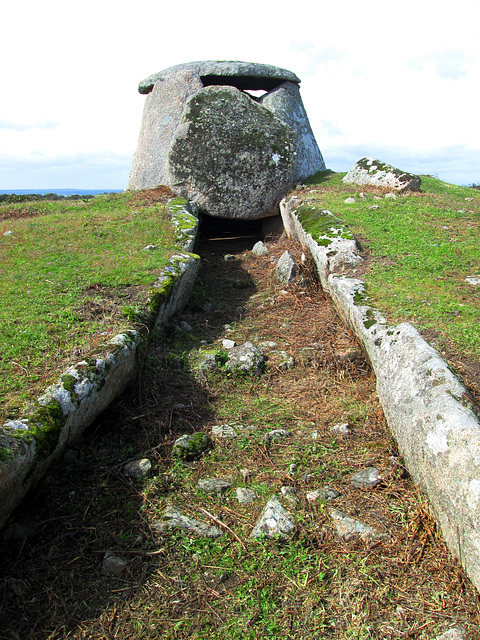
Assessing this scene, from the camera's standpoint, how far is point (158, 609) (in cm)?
317

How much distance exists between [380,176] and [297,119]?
14.8 feet

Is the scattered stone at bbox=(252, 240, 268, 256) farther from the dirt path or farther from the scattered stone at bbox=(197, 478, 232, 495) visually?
the scattered stone at bbox=(197, 478, 232, 495)


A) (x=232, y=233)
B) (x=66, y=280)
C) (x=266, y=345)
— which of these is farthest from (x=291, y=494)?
(x=232, y=233)

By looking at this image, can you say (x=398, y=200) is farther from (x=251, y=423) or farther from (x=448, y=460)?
(x=448, y=460)

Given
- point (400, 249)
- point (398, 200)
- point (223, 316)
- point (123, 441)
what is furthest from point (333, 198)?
point (123, 441)

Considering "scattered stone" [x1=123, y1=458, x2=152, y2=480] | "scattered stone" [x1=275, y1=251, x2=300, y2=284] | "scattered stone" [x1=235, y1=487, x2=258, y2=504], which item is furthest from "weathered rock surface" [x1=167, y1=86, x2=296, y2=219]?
"scattered stone" [x1=235, y1=487, x2=258, y2=504]

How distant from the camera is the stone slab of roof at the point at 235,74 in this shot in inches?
575

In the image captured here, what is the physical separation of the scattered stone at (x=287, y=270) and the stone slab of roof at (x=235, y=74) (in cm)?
855

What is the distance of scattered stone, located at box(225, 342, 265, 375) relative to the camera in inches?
239

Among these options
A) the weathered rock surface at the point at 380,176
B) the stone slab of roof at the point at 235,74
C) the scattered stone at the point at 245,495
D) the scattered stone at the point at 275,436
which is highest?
the stone slab of roof at the point at 235,74

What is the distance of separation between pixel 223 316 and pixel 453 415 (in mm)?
4913

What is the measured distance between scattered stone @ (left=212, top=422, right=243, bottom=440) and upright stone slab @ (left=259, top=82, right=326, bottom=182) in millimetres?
11159

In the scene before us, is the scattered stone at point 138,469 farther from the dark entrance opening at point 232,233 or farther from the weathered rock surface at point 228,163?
the weathered rock surface at point 228,163

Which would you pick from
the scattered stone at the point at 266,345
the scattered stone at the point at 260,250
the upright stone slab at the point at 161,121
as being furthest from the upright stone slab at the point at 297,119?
the scattered stone at the point at 266,345
